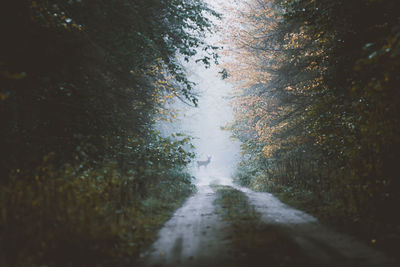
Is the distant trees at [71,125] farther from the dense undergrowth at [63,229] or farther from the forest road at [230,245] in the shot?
the forest road at [230,245]

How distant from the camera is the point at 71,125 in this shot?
704 cm

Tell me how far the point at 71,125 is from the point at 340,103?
8140 mm

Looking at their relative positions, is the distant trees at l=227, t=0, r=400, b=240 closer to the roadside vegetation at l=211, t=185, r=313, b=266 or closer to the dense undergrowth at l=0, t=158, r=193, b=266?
the roadside vegetation at l=211, t=185, r=313, b=266

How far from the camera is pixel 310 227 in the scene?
5.63 meters

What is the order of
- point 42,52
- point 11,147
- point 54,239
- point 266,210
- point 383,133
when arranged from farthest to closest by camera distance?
point 266,210, point 42,52, point 11,147, point 383,133, point 54,239

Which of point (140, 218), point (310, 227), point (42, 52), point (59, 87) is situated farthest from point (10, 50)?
point (310, 227)

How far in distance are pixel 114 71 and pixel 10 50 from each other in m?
3.09

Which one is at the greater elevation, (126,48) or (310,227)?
(126,48)

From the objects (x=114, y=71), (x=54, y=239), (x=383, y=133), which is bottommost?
(x=54, y=239)

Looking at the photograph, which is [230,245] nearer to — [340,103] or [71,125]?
[71,125]

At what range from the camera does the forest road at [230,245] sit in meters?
3.88

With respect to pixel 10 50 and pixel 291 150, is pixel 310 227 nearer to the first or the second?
pixel 10 50

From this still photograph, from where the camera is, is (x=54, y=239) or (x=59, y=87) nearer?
(x=54, y=239)

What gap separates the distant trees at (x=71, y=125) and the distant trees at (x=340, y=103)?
451 cm
